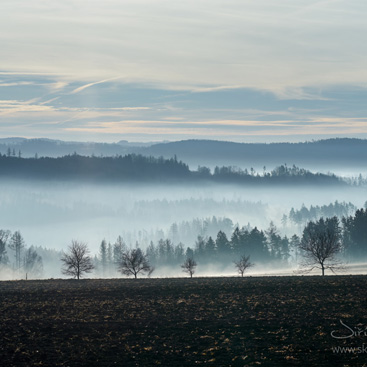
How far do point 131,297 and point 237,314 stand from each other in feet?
44.3

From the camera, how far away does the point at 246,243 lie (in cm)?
16488

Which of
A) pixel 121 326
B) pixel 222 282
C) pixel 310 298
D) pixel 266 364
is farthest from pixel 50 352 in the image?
pixel 222 282

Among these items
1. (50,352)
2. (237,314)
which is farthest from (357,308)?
(50,352)

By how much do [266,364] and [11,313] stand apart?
985 inches

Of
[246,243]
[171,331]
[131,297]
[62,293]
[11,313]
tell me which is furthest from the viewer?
[246,243]

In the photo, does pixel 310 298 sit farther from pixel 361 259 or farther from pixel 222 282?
pixel 361 259

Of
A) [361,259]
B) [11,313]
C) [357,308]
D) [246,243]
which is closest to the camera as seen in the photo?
[357,308]

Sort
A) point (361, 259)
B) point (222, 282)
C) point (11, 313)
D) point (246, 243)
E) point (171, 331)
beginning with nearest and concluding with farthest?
point (171, 331), point (11, 313), point (222, 282), point (361, 259), point (246, 243)

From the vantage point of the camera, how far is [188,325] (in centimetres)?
4191

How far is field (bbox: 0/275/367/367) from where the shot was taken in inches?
1382

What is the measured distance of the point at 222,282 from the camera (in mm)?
63031

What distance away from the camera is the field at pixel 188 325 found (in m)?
35.1

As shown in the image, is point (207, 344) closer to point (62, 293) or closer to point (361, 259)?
point (62, 293)

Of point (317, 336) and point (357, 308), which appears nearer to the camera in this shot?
point (317, 336)
